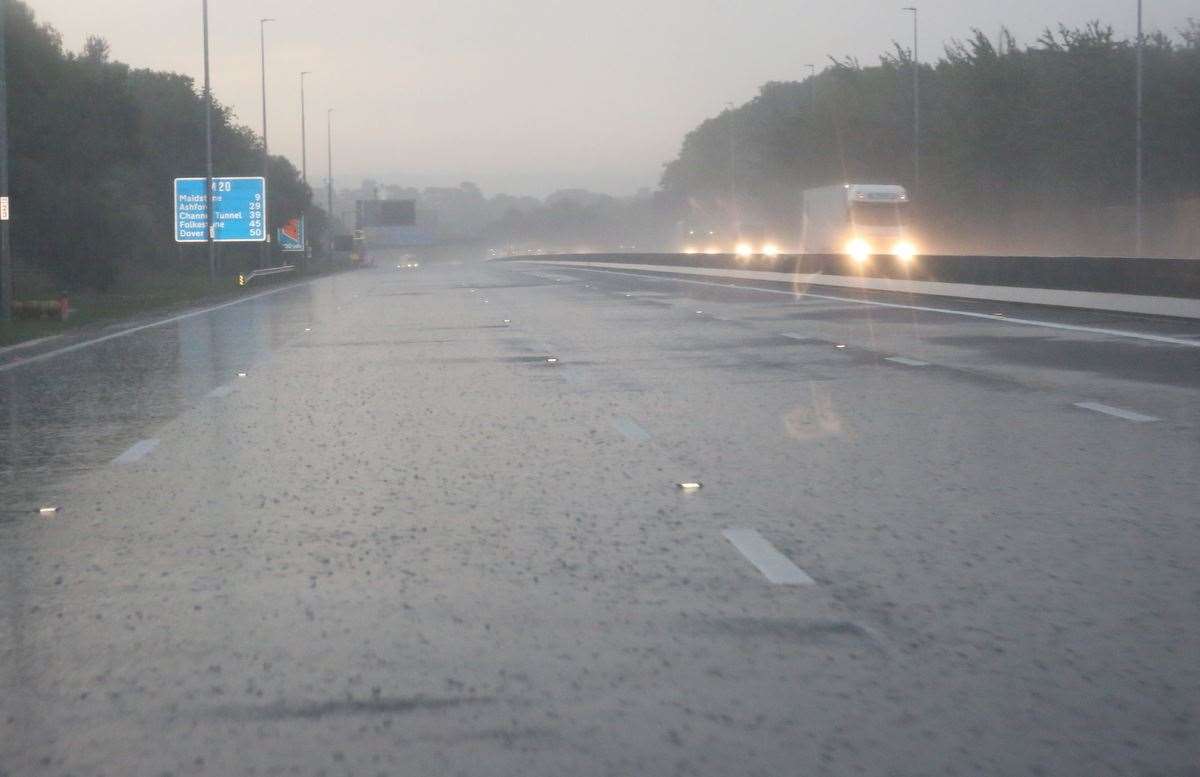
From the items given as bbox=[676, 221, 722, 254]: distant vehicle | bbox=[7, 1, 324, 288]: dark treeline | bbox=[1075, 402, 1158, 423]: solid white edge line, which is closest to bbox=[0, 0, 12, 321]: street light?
bbox=[1075, 402, 1158, 423]: solid white edge line

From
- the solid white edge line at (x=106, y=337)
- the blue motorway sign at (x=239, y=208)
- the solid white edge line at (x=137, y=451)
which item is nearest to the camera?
the solid white edge line at (x=137, y=451)

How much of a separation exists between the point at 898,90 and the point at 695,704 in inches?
4520

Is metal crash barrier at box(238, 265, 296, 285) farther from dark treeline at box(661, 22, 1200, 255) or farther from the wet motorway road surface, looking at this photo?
the wet motorway road surface

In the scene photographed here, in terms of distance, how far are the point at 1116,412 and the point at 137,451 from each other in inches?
291

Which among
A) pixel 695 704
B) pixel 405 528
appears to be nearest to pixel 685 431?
pixel 405 528

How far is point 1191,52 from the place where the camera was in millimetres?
73250

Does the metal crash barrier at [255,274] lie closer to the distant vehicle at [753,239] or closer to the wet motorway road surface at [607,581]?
the wet motorway road surface at [607,581]

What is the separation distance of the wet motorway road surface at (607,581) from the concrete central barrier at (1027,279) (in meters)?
10.3

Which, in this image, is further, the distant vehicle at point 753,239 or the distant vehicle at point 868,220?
the distant vehicle at point 753,239

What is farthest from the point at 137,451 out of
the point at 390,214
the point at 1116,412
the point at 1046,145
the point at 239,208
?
the point at 390,214

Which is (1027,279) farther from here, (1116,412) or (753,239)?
(753,239)

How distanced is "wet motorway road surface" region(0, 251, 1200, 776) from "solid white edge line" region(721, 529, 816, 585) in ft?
0.08

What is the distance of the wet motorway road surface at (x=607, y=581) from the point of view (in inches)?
207

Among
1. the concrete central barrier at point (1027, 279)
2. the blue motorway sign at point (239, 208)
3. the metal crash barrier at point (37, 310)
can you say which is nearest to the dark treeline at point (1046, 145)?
the concrete central barrier at point (1027, 279)
